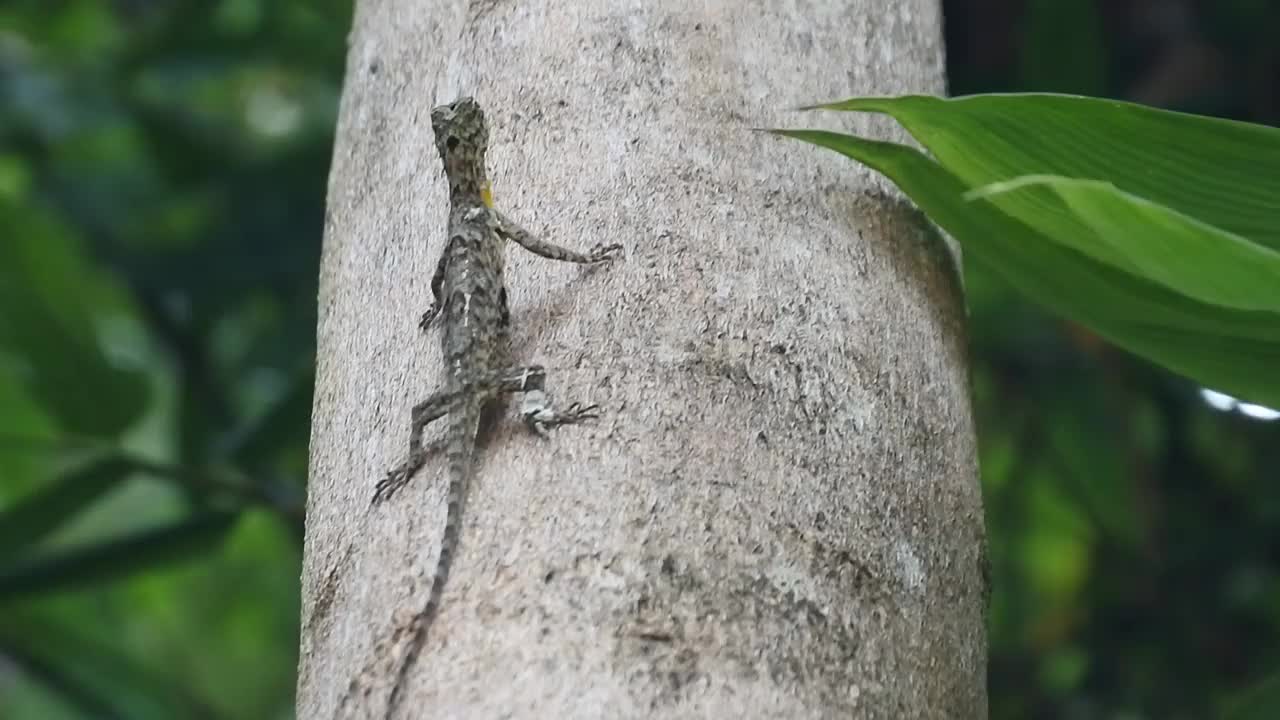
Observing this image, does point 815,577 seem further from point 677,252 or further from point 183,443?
point 183,443

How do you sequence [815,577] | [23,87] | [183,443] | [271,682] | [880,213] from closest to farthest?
[815,577]
[880,213]
[183,443]
[23,87]
[271,682]

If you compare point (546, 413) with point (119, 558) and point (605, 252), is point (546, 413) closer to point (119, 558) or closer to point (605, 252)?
point (605, 252)

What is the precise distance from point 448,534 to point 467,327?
1.09 m

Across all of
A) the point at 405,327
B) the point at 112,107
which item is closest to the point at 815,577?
the point at 405,327

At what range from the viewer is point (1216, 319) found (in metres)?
2.59

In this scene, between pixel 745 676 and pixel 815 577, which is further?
pixel 815 577

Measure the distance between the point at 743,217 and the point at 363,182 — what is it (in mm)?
898

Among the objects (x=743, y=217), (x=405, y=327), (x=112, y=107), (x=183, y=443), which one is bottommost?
(x=183, y=443)

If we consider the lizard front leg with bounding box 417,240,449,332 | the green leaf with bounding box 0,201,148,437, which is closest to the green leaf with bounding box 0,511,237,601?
the green leaf with bounding box 0,201,148,437

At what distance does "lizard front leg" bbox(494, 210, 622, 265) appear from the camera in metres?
2.45

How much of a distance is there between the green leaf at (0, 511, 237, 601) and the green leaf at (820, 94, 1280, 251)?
3.54 m

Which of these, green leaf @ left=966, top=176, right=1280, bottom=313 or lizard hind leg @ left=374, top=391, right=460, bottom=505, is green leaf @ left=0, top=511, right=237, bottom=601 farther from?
green leaf @ left=966, top=176, right=1280, bottom=313

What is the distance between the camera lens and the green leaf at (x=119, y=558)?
5160mm

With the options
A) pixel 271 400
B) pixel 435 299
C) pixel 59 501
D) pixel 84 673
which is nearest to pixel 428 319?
pixel 435 299
